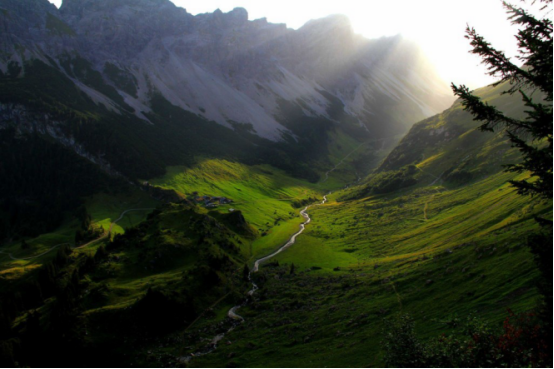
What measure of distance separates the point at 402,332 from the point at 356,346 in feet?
77.1

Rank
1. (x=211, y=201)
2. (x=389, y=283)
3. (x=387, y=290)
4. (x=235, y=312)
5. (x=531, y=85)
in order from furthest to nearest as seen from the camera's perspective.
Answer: (x=211, y=201)
(x=235, y=312)
(x=389, y=283)
(x=387, y=290)
(x=531, y=85)

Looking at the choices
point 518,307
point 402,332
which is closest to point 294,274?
point 518,307

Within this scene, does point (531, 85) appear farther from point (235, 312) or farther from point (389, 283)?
point (235, 312)

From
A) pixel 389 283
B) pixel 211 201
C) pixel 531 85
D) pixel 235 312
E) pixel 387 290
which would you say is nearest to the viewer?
pixel 531 85

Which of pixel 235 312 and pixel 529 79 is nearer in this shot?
pixel 529 79

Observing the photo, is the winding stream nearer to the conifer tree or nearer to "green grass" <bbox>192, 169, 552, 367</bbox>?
Result: "green grass" <bbox>192, 169, 552, 367</bbox>

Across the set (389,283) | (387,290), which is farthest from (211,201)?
(387,290)

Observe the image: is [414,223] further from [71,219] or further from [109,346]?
[71,219]

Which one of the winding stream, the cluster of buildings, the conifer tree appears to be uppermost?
the conifer tree

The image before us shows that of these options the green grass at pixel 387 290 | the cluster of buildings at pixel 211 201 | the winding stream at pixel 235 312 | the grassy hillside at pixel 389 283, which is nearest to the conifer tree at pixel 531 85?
the green grass at pixel 387 290

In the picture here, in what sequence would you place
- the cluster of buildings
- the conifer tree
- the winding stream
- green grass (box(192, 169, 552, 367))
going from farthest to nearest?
the cluster of buildings < the winding stream < green grass (box(192, 169, 552, 367)) < the conifer tree

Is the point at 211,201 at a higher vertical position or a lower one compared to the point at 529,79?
lower

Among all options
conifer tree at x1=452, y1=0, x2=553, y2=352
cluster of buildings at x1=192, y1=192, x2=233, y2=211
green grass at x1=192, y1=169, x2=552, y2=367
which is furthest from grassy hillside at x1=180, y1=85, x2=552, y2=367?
cluster of buildings at x1=192, y1=192, x2=233, y2=211

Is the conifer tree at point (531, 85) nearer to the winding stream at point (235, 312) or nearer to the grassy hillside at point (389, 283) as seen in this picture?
the grassy hillside at point (389, 283)
